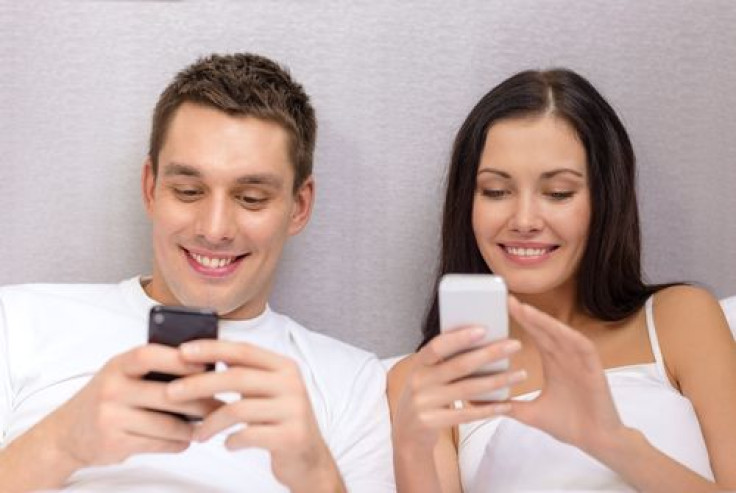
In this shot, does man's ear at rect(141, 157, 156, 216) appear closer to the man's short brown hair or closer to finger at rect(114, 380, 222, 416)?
the man's short brown hair

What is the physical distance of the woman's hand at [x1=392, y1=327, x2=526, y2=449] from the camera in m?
1.30

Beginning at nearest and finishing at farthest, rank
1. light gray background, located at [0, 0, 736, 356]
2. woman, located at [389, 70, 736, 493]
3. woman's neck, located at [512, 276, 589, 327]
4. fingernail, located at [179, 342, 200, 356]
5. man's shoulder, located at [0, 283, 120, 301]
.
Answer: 1. fingernail, located at [179, 342, 200, 356]
2. woman, located at [389, 70, 736, 493]
3. man's shoulder, located at [0, 283, 120, 301]
4. woman's neck, located at [512, 276, 589, 327]
5. light gray background, located at [0, 0, 736, 356]

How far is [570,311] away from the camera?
6.27 ft

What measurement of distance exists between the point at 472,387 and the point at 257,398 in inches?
11.6

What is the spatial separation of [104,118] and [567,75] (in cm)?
99

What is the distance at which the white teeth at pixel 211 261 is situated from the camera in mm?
1740

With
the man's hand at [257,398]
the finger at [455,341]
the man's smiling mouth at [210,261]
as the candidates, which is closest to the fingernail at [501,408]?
the finger at [455,341]

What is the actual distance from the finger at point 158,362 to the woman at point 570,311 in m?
0.36

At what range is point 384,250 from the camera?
2.17 meters

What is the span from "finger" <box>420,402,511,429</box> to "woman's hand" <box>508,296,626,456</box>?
71mm

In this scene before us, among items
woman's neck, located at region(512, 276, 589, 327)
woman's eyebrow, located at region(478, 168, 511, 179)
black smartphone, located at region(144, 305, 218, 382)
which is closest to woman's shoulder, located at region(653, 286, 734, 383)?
woman's neck, located at region(512, 276, 589, 327)

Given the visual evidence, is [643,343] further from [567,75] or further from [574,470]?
[567,75]

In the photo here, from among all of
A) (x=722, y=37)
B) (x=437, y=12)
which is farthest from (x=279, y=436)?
(x=722, y=37)

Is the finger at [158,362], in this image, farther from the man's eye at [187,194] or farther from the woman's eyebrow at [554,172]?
the woman's eyebrow at [554,172]
